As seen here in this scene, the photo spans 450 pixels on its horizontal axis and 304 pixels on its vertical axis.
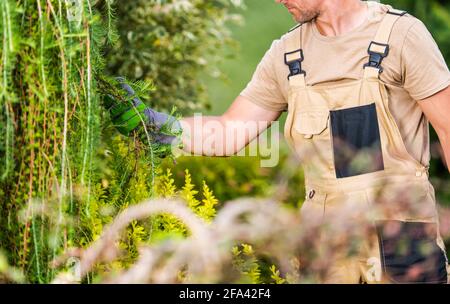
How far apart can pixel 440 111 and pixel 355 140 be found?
321 mm

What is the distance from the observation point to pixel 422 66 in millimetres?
2598

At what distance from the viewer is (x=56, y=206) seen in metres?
1.92

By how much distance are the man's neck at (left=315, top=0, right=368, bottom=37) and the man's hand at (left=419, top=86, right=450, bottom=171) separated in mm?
413

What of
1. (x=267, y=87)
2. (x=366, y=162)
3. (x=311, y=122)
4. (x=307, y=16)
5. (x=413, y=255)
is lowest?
(x=413, y=255)

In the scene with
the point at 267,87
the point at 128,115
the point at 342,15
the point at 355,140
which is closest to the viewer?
the point at 128,115

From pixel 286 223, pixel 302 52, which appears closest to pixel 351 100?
pixel 302 52

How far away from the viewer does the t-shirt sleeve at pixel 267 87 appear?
9.72 ft

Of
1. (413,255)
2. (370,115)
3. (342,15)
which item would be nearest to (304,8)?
(342,15)

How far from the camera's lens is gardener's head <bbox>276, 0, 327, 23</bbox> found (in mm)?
2777

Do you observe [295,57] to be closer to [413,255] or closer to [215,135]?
[215,135]

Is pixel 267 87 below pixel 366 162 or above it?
above
